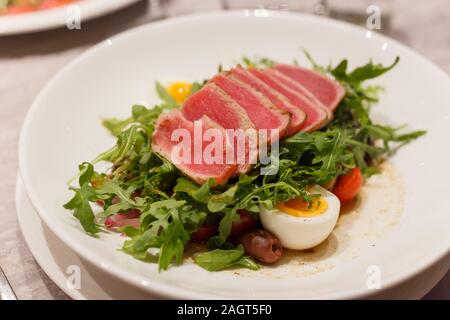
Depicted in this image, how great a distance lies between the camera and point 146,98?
3512mm

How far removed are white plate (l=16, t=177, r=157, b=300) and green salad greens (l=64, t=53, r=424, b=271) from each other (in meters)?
0.14

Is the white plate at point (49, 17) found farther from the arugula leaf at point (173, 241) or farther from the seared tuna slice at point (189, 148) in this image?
the arugula leaf at point (173, 241)

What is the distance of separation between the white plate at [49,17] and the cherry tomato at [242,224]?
2332 millimetres

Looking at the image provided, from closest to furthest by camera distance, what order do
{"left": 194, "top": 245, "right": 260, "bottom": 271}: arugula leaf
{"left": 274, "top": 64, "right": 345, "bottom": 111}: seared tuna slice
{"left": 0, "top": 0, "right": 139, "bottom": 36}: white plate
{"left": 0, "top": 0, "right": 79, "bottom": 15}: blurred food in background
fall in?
{"left": 194, "top": 245, "right": 260, "bottom": 271}: arugula leaf < {"left": 274, "top": 64, "right": 345, "bottom": 111}: seared tuna slice < {"left": 0, "top": 0, "right": 139, "bottom": 36}: white plate < {"left": 0, "top": 0, "right": 79, "bottom": 15}: blurred food in background

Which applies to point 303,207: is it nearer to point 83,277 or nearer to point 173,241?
point 173,241

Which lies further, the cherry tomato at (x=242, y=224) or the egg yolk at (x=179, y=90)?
the egg yolk at (x=179, y=90)

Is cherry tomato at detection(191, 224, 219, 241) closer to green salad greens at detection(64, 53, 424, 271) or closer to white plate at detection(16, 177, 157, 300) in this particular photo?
green salad greens at detection(64, 53, 424, 271)

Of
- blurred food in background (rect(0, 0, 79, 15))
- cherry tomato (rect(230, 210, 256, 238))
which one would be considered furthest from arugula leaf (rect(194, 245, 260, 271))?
blurred food in background (rect(0, 0, 79, 15))

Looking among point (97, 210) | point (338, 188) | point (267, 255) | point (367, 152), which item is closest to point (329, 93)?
point (367, 152)

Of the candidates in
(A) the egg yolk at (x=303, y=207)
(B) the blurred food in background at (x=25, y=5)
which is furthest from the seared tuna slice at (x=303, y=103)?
(B) the blurred food in background at (x=25, y=5)

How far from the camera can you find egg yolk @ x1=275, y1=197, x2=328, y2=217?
2521 millimetres

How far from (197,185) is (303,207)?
48 centimetres

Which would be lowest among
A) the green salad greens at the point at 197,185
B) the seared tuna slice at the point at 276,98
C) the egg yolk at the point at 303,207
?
the egg yolk at the point at 303,207

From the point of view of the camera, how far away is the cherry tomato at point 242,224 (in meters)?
2.54
